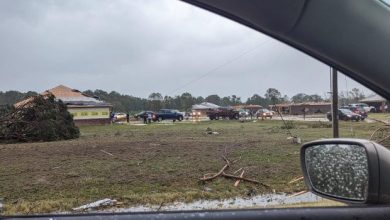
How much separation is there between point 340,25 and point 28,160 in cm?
1218

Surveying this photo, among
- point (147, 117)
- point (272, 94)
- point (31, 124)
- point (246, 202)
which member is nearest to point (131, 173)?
point (246, 202)

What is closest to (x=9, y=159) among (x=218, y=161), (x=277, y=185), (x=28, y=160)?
(x=28, y=160)

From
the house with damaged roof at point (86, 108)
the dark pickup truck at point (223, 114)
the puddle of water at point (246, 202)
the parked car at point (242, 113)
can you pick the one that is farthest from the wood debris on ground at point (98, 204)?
the parked car at point (242, 113)

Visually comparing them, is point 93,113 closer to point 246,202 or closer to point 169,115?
point 169,115

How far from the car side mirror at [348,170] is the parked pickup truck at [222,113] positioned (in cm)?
4525

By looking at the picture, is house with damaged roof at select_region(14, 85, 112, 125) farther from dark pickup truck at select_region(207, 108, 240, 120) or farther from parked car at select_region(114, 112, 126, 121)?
dark pickup truck at select_region(207, 108, 240, 120)

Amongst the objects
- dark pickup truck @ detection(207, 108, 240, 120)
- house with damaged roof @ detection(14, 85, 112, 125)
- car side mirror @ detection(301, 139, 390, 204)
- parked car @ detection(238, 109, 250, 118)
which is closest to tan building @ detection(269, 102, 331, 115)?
parked car @ detection(238, 109, 250, 118)

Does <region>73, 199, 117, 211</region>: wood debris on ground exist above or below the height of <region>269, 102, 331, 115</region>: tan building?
below

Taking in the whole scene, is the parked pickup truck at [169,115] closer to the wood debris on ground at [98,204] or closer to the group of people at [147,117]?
the group of people at [147,117]

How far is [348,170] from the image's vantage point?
1.69 m

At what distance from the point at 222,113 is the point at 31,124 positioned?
29.6 meters

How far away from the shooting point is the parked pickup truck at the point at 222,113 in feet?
156

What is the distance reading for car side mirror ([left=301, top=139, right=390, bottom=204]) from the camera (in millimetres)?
1443

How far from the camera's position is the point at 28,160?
41.7 feet
